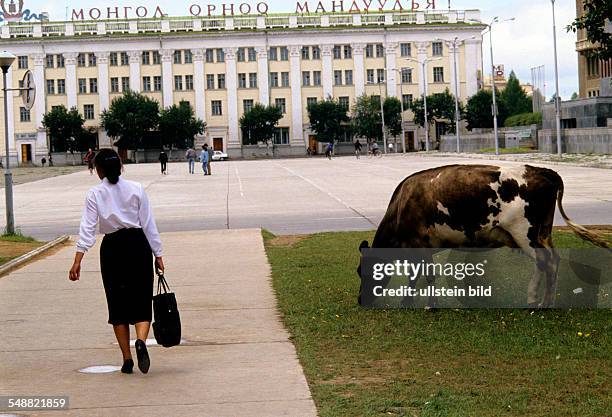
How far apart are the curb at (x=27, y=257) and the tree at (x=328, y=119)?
111 m

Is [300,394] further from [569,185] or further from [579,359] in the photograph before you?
[569,185]

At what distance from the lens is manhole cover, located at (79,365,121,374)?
31.7ft

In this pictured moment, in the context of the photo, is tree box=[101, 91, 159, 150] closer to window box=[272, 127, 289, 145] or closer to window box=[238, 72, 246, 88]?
window box=[238, 72, 246, 88]

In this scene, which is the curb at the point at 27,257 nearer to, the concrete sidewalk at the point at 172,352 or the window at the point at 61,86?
the concrete sidewalk at the point at 172,352

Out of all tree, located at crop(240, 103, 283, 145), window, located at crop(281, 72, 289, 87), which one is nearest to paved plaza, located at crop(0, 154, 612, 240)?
tree, located at crop(240, 103, 283, 145)

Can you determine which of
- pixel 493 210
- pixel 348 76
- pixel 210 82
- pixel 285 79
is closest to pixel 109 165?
pixel 493 210

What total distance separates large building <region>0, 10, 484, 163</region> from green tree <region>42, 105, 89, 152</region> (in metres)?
3.68

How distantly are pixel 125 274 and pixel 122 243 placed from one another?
26 centimetres

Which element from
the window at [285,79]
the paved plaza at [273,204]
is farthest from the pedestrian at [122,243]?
the window at [285,79]

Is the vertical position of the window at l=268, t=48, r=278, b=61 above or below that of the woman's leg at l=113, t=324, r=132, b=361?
above

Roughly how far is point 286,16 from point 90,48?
23592mm

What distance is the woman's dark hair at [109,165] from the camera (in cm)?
965

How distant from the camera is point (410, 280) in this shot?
40.8 ft

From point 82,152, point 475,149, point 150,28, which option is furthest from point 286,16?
point 475,149
